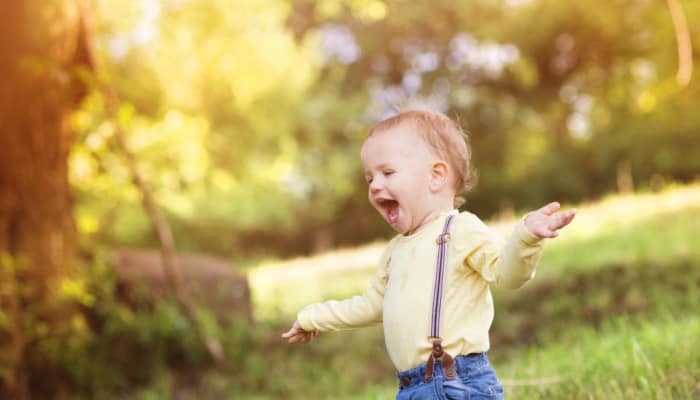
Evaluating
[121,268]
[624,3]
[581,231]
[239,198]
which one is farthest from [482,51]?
[121,268]

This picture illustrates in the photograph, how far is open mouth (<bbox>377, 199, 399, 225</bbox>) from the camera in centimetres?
250

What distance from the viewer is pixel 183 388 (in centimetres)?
767

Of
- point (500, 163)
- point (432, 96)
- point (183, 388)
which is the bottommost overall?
point (183, 388)

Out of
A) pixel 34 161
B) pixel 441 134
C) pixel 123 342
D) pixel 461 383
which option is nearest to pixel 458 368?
pixel 461 383

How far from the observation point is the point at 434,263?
234 cm

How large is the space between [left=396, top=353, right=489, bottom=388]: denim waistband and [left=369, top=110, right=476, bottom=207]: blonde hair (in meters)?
0.55

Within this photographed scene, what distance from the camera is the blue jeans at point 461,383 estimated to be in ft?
7.42

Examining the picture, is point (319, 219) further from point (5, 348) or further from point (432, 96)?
point (5, 348)

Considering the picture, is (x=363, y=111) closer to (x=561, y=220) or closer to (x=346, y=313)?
(x=346, y=313)

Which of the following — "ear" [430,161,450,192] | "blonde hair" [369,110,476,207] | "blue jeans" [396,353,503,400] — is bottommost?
"blue jeans" [396,353,503,400]

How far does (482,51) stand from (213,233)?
1053cm

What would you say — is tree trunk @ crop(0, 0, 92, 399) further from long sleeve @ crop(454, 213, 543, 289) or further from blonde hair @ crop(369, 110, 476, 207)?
long sleeve @ crop(454, 213, 543, 289)

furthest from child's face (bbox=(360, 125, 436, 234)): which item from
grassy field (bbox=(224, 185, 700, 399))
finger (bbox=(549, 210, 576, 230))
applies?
grassy field (bbox=(224, 185, 700, 399))

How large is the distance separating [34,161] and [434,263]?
584 centimetres
